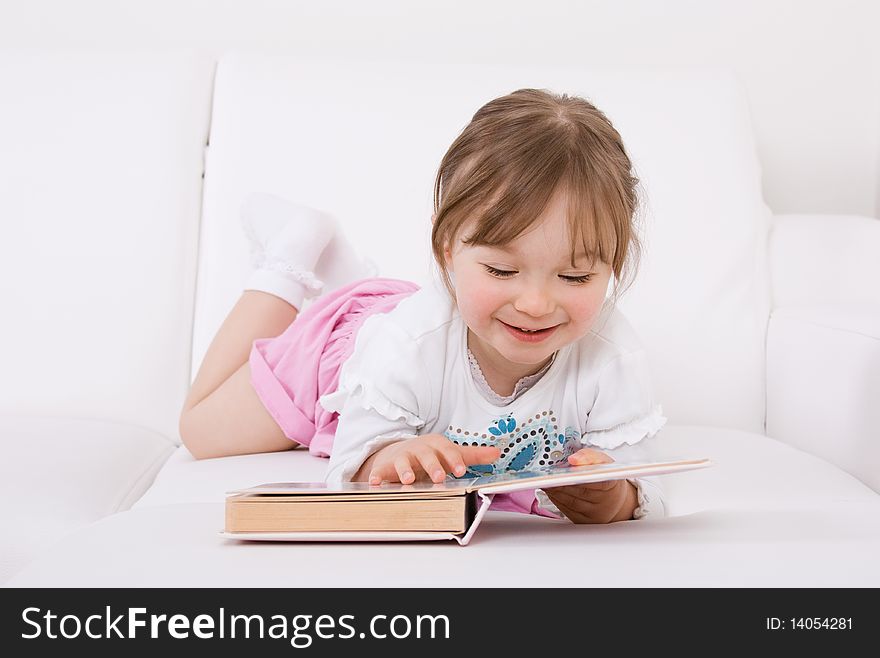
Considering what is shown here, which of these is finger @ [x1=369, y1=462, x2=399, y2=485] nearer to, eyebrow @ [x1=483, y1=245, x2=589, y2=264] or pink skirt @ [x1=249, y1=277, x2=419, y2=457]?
eyebrow @ [x1=483, y1=245, x2=589, y2=264]

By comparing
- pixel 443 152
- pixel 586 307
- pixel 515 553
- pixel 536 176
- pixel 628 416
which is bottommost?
pixel 515 553

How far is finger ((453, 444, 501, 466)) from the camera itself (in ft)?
2.98

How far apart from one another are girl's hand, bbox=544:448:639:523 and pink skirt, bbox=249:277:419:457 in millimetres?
452

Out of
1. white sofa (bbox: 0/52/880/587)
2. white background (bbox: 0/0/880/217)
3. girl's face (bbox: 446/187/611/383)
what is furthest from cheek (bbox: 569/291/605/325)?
white background (bbox: 0/0/880/217)

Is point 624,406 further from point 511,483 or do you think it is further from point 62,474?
point 62,474

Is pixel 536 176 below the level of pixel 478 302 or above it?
above

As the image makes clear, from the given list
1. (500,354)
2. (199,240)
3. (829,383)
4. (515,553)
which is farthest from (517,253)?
(199,240)

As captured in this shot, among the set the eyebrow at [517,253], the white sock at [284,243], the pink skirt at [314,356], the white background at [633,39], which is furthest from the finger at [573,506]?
the white background at [633,39]

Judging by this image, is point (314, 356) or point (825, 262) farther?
point (825, 262)

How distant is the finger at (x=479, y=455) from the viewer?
910mm

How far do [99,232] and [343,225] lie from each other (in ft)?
1.33

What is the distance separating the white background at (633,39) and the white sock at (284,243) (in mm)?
657

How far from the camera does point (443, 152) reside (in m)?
1.68
